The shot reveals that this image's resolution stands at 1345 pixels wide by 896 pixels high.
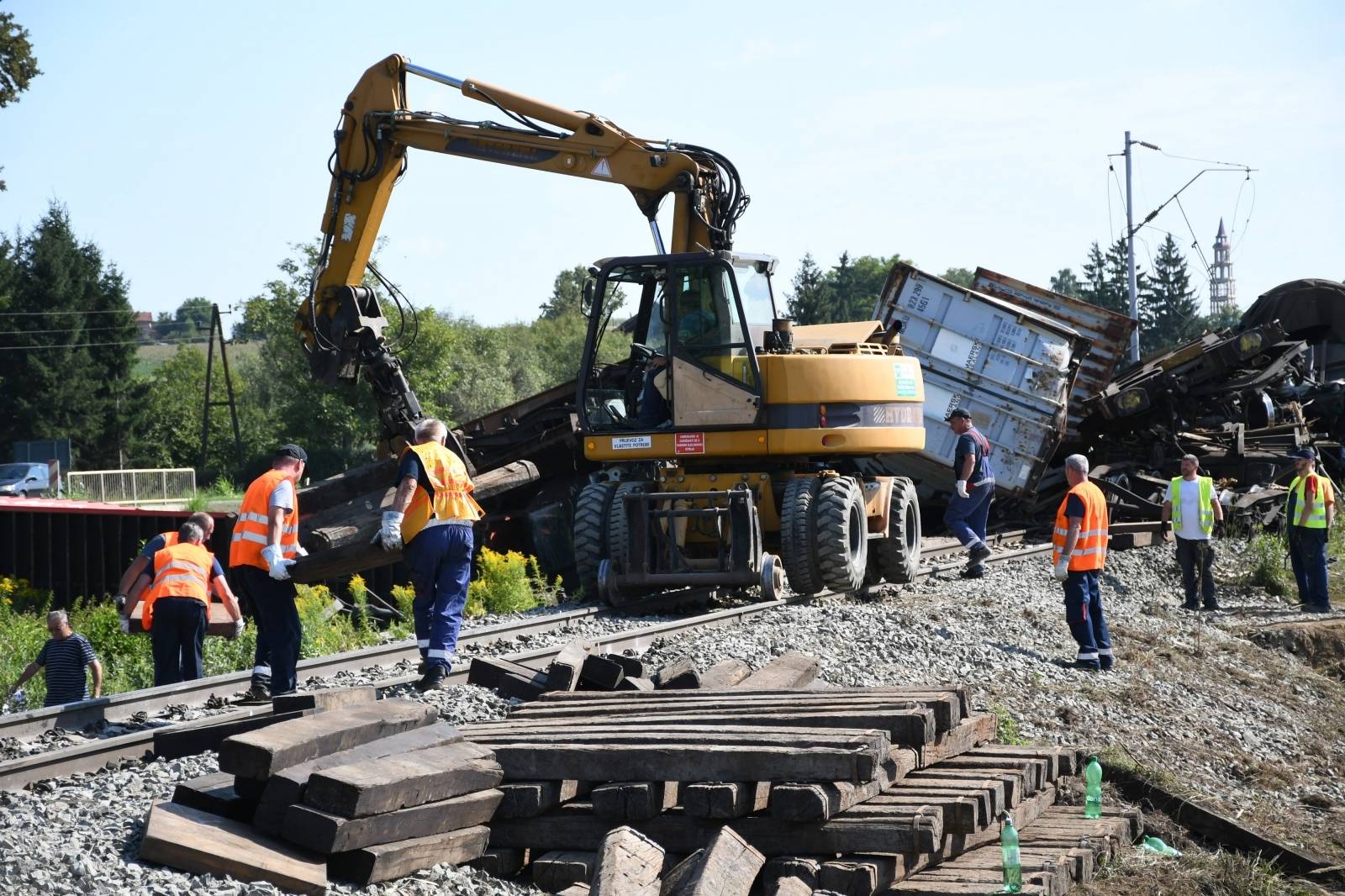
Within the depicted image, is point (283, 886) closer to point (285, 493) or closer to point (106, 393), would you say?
point (285, 493)

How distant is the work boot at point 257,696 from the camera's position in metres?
8.32

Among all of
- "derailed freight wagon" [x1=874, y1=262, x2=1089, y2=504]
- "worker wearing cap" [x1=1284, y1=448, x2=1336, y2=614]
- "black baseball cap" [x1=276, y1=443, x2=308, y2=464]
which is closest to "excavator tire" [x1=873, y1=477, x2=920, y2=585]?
"worker wearing cap" [x1=1284, y1=448, x2=1336, y2=614]

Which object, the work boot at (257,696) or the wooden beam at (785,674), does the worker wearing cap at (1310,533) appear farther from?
the work boot at (257,696)

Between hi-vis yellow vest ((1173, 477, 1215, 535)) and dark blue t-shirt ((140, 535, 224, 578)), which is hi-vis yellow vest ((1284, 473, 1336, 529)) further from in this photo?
dark blue t-shirt ((140, 535, 224, 578))

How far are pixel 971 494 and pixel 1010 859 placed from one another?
994 centimetres

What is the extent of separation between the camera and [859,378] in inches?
500

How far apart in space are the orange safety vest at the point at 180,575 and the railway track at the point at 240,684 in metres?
1.01

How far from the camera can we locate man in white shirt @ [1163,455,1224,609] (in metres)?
14.9

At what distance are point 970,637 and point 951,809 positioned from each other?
18.7 ft

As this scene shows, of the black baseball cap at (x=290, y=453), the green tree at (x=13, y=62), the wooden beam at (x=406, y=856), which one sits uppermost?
the green tree at (x=13, y=62)

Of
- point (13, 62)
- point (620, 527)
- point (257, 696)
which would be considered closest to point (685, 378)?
point (620, 527)

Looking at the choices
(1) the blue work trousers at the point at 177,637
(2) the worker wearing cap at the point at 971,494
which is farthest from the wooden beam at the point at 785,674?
(2) the worker wearing cap at the point at 971,494

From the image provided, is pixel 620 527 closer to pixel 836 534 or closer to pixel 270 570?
pixel 836 534

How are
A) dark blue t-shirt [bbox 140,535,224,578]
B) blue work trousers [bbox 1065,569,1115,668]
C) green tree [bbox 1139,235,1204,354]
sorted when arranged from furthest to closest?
green tree [bbox 1139,235,1204,354] < blue work trousers [bbox 1065,569,1115,668] < dark blue t-shirt [bbox 140,535,224,578]
